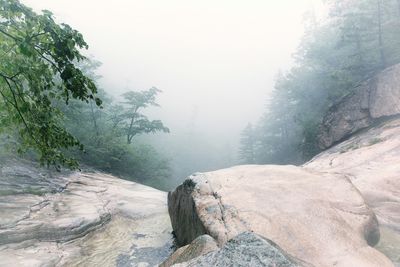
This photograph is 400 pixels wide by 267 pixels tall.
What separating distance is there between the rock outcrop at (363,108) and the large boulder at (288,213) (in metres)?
11.7

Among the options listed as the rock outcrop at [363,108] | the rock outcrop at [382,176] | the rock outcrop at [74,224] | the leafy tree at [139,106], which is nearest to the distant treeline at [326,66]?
the rock outcrop at [363,108]

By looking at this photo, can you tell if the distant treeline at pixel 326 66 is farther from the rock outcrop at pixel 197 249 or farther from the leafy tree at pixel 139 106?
the rock outcrop at pixel 197 249

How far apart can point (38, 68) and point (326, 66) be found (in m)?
33.8

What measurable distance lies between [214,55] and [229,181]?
499ft

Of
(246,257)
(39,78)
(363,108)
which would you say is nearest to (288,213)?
(246,257)

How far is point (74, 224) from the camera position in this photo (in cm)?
963

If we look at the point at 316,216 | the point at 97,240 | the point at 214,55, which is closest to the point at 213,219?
the point at 316,216

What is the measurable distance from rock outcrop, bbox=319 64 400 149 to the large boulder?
38.3 ft

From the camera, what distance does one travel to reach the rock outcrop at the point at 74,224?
25.9ft

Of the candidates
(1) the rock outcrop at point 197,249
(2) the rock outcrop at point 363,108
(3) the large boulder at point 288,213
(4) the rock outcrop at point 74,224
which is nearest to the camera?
(1) the rock outcrop at point 197,249

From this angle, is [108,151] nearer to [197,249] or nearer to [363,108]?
[363,108]

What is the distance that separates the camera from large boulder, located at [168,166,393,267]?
5797 millimetres

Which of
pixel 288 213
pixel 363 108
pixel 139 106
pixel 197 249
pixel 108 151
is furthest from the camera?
pixel 139 106

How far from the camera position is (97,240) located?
9.08 metres
